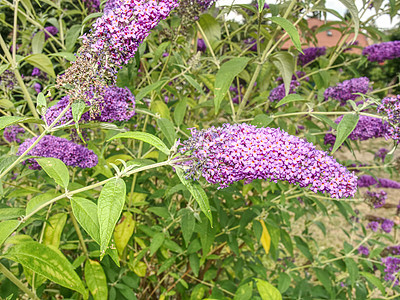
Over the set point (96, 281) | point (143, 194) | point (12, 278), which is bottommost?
point (96, 281)

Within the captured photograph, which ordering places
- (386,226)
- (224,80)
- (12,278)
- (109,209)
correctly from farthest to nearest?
(386,226)
(224,80)
(12,278)
(109,209)

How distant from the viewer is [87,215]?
1.10m

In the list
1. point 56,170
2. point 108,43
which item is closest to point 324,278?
point 56,170

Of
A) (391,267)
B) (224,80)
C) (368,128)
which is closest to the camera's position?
(224,80)

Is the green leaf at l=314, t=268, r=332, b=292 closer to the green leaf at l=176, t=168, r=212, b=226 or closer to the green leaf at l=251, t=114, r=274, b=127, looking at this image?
the green leaf at l=251, t=114, r=274, b=127

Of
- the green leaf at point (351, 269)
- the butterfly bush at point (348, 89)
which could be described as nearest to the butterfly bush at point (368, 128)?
the butterfly bush at point (348, 89)

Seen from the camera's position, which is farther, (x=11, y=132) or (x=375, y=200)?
(x=375, y=200)

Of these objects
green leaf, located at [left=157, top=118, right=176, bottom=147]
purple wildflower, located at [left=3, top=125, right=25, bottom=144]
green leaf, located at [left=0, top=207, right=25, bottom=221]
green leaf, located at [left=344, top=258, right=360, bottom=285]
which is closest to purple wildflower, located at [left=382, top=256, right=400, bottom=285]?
green leaf, located at [left=344, top=258, right=360, bottom=285]

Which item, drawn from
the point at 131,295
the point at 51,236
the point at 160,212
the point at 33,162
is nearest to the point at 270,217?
the point at 160,212

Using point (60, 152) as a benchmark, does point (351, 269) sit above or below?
below

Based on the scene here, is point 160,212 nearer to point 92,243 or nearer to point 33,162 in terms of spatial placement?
point 92,243

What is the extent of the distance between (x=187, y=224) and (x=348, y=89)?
5.26 feet

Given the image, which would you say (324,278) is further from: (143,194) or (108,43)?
(108,43)

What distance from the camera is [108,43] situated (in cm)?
117
